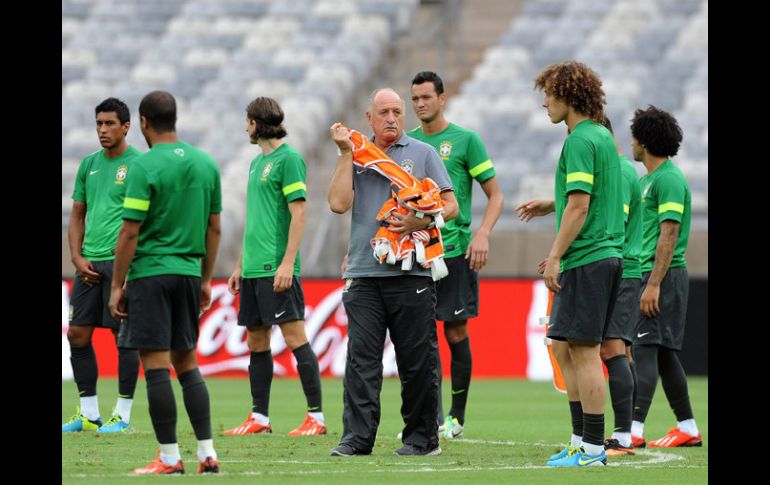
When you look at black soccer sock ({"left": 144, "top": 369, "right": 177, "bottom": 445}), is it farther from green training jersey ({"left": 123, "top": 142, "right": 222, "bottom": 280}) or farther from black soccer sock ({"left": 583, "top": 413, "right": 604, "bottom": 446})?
black soccer sock ({"left": 583, "top": 413, "right": 604, "bottom": 446})

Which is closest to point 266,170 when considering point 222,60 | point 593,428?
point 593,428

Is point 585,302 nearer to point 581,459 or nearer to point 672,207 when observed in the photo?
point 581,459

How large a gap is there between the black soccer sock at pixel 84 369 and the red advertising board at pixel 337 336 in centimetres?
631

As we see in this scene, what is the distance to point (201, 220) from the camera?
7.37 meters

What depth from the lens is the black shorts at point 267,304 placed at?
33.7ft

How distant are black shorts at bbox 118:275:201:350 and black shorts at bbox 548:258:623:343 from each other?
209 centimetres

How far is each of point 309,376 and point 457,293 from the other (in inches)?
51.1

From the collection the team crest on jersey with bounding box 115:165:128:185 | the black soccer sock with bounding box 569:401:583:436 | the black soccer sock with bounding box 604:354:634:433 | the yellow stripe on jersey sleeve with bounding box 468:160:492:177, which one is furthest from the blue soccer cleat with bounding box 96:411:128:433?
the black soccer sock with bounding box 604:354:634:433

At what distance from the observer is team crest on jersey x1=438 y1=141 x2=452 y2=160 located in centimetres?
1014

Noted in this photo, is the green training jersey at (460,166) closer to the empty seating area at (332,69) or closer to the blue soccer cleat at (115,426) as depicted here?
the blue soccer cleat at (115,426)

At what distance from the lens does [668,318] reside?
9875 mm

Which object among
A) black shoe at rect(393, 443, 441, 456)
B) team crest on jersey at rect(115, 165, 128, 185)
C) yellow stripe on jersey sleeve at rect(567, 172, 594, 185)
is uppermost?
team crest on jersey at rect(115, 165, 128, 185)

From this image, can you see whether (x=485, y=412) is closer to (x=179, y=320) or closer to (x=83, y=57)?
(x=179, y=320)
